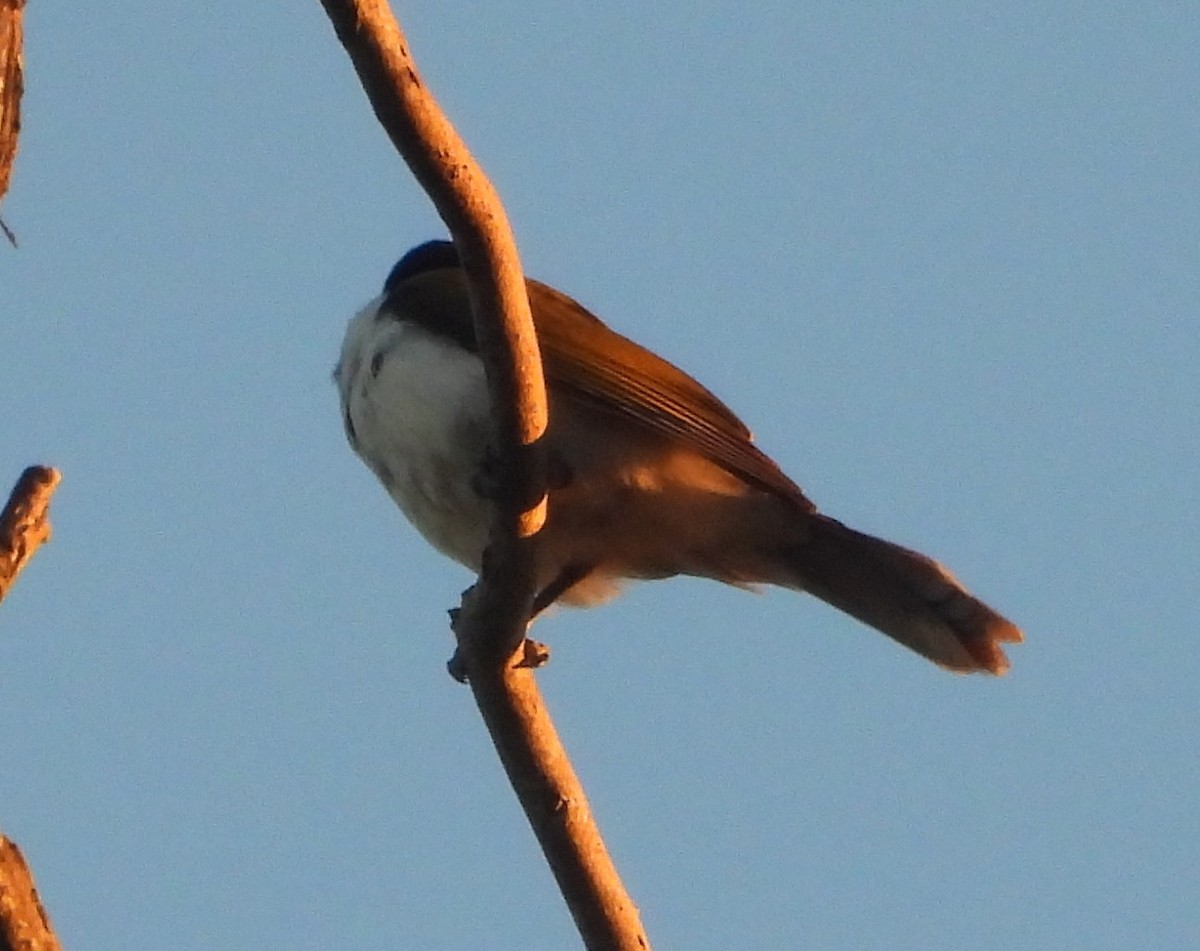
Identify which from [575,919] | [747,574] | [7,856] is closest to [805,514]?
[747,574]

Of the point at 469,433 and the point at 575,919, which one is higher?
the point at 469,433

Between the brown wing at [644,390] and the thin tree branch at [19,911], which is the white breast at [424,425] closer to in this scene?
the brown wing at [644,390]

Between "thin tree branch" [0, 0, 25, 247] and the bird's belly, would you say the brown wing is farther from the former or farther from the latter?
"thin tree branch" [0, 0, 25, 247]

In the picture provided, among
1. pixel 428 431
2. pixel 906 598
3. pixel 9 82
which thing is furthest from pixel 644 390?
pixel 9 82

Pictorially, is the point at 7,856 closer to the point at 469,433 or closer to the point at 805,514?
the point at 469,433

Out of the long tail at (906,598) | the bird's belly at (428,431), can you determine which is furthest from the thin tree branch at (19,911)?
the long tail at (906,598)

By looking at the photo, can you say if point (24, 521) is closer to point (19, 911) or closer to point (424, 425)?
point (19, 911)

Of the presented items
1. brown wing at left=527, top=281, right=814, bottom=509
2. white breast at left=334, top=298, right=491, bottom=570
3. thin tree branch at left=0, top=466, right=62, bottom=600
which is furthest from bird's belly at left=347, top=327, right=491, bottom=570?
thin tree branch at left=0, top=466, right=62, bottom=600
